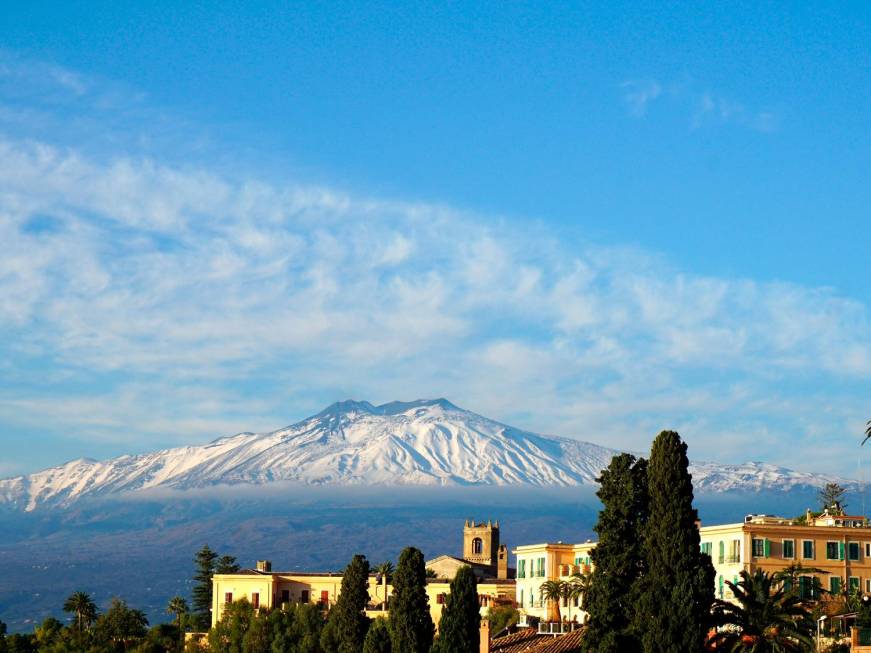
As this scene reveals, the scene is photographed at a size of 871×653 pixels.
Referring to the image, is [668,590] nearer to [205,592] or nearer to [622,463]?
[622,463]

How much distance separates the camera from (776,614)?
224ft

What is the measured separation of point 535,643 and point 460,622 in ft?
22.5

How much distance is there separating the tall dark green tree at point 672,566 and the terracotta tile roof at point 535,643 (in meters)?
13.5

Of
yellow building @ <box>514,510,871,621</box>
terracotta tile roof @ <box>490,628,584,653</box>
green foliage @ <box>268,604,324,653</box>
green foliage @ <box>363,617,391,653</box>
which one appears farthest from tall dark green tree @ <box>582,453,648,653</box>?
green foliage @ <box>268,604,324,653</box>

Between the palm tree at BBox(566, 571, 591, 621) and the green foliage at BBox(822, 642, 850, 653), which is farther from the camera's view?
the palm tree at BBox(566, 571, 591, 621)

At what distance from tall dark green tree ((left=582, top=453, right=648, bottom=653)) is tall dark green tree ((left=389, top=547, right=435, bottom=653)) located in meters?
21.0

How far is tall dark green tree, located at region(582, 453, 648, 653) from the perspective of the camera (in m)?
72.1

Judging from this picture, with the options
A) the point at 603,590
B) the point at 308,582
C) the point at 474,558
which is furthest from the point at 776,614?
the point at 474,558

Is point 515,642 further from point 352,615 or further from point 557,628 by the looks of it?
point 352,615

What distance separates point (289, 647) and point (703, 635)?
229 ft

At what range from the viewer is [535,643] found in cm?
9000

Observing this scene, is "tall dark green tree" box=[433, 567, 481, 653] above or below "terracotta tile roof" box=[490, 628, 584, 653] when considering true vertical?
above

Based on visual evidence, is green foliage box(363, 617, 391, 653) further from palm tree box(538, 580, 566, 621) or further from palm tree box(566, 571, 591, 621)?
palm tree box(538, 580, 566, 621)

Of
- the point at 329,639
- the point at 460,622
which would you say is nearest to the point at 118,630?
the point at 329,639
